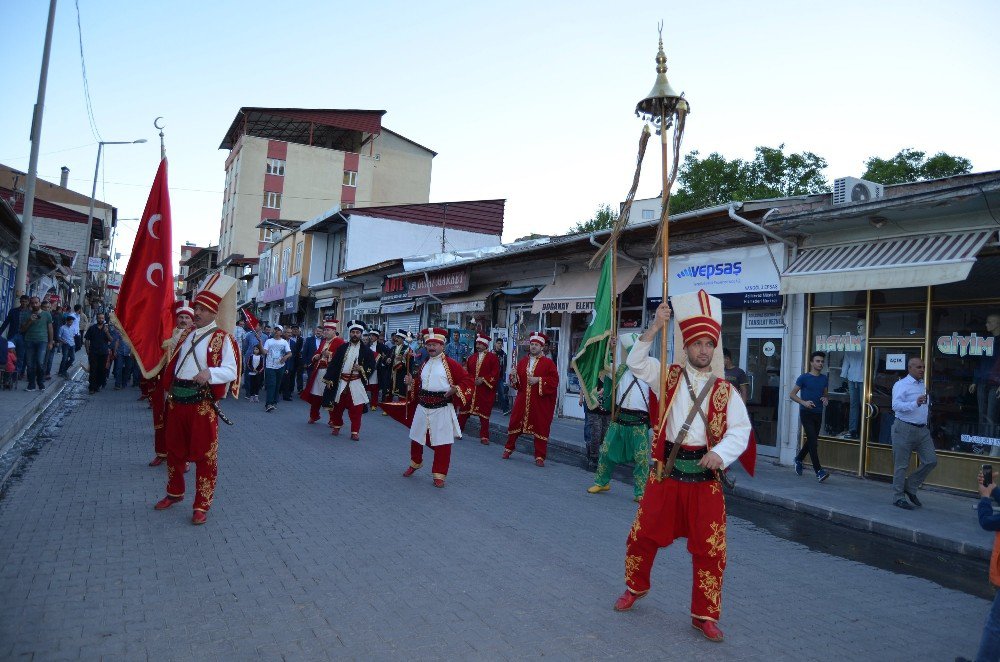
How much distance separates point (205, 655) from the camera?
355 centimetres

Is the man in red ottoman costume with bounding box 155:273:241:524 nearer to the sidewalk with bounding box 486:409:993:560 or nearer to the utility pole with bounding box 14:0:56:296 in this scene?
the sidewalk with bounding box 486:409:993:560

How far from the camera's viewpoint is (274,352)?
52.3 ft

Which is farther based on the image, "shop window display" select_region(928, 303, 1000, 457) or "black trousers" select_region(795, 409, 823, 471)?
"black trousers" select_region(795, 409, 823, 471)

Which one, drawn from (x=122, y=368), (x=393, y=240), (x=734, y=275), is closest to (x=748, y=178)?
(x=393, y=240)

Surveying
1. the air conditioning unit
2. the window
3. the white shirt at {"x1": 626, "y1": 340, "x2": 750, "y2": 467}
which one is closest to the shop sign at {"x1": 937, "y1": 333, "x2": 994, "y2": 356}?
the air conditioning unit

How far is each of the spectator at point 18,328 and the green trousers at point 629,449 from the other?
11.6m

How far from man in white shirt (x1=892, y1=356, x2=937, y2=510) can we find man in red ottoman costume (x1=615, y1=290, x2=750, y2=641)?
17.8 feet

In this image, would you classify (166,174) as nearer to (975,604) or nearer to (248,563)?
(248,563)

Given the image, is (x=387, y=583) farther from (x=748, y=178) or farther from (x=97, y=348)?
(x=748, y=178)

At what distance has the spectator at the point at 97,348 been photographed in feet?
54.3

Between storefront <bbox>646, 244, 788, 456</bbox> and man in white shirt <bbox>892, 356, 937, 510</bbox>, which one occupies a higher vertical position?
storefront <bbox>646, 244, 788, 456</bbox>

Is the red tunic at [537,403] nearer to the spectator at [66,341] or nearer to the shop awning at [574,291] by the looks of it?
the shop awning at [574,291]

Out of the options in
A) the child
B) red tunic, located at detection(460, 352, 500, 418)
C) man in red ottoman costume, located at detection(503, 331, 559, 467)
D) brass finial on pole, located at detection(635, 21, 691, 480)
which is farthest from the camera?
→ the child

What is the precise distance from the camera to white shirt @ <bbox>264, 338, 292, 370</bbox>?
52.0 ft
